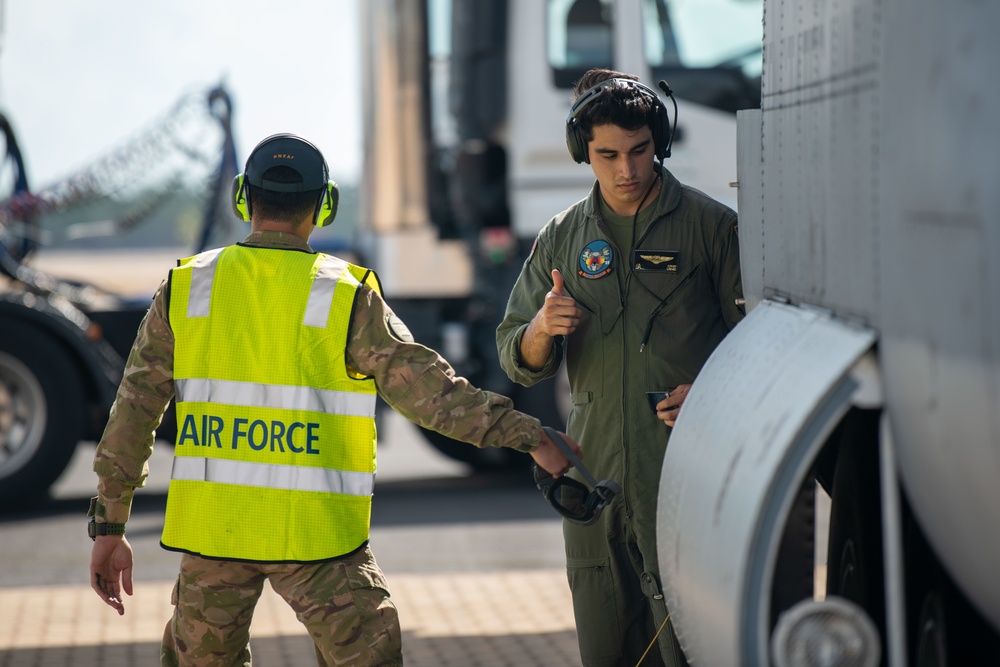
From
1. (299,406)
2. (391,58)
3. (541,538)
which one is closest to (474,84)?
(391,58)

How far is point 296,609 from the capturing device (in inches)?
123

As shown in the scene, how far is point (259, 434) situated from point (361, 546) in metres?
0.34

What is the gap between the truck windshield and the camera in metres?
8.52

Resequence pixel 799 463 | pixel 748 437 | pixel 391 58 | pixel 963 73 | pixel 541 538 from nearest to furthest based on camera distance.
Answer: pixel 963 73 → pixel 799 463 → pixel 748 437 → pixel 541 538 → pixel 391 58

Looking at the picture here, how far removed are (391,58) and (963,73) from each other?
8212mm

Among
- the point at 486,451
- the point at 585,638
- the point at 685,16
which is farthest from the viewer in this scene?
the point at 486,451

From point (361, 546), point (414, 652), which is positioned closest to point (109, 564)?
point (361, 546)

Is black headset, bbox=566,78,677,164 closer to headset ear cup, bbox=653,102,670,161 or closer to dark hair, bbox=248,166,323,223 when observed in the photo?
headset ear cup, bbox=653,102,670,161

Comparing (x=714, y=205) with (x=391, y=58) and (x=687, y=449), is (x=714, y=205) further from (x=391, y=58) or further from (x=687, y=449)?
(x=391, y=58)

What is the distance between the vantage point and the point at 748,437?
2471 millimetres

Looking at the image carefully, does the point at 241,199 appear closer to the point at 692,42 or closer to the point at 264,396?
the point at 264,396

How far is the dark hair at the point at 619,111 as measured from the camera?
3463 millimetres

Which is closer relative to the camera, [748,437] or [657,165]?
[748,437]

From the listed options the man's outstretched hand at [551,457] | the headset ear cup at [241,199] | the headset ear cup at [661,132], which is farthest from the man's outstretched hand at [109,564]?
the headset ear cup at [661,132]
